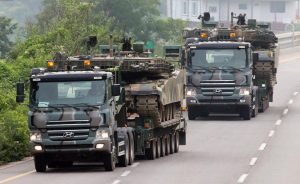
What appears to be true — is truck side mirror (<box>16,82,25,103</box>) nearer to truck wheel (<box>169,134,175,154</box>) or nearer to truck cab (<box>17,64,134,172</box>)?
truck cab (<box>17,64,134,172</box>)

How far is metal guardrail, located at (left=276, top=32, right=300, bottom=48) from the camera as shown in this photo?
102025 millimetres

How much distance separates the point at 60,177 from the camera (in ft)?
94.1

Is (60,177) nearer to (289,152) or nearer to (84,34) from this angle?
(289,152)

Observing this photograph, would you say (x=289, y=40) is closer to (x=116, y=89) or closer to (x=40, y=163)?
(x=116, y=89)

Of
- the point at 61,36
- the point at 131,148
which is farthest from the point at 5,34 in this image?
the point at 131,148

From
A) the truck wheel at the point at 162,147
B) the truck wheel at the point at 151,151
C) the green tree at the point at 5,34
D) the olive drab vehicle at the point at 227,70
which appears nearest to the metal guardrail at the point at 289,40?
the green tree at the point at 5,34

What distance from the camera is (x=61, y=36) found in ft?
186

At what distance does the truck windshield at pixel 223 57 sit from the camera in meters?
48.7

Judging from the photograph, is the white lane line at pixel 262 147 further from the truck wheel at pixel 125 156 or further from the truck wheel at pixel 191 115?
the truck wheel at pixel 191 115

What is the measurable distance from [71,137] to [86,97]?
1.11m

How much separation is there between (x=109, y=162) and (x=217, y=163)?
434 centimetres

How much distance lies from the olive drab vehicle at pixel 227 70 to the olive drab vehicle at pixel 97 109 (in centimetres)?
1416

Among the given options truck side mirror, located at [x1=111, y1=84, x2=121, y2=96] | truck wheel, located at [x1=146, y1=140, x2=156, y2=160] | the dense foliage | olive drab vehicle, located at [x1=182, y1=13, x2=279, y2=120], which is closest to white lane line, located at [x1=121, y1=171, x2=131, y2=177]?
truck side mirror, located at [x1=111, y1=84, x2=121, y2=96]

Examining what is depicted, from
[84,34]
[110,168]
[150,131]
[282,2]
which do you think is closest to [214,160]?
[150,131]
